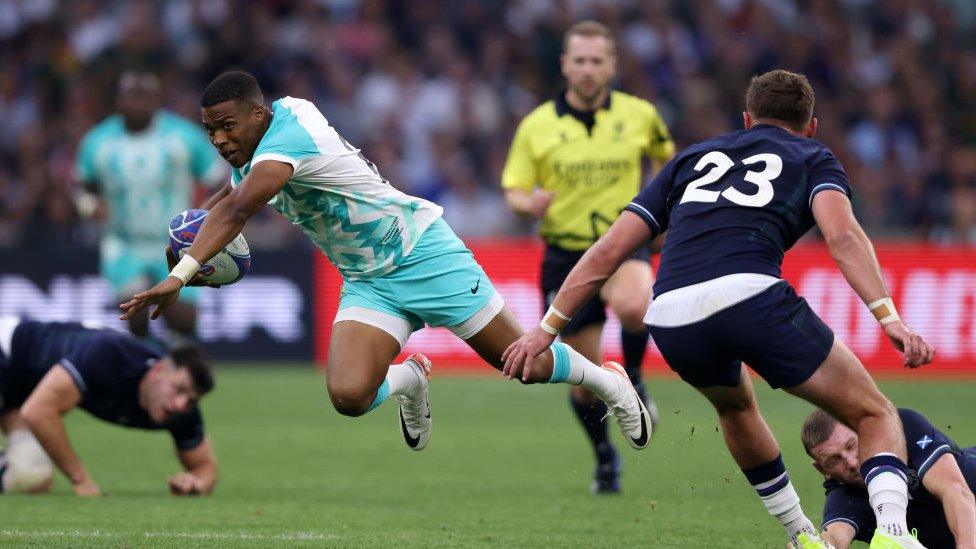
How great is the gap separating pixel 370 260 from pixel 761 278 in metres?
2.27

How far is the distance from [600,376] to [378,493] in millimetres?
2024

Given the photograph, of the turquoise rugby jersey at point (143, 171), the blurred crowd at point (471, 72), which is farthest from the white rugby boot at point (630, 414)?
the blurred crowd at point (471, 72)

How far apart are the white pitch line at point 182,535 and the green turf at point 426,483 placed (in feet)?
0.05

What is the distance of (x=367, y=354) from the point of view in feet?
23.0

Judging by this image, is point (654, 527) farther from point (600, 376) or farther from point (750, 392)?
point (750, 392)

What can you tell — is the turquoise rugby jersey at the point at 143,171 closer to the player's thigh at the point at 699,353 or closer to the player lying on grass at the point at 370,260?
the player lying on grass at the point at 370,260

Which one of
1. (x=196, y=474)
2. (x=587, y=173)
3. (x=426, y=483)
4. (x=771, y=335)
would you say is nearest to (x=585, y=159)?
(x=587, y=173)

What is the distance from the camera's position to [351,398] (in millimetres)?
6941

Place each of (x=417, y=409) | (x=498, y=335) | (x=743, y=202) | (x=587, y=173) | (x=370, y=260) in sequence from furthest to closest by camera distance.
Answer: (x=587, y=173) → (x=417, y=409) → (x=498, y=335) → (x=370, y=260) → (x=743, y=202)

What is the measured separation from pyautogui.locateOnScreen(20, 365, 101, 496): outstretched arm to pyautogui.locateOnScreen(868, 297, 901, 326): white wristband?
485cm

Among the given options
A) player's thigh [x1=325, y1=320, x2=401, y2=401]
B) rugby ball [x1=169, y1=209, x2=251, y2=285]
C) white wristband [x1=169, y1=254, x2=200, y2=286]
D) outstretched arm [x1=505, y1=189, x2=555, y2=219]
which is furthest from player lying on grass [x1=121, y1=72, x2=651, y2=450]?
outstretched arm [x1=505, y1=189, x2=555, y2=219]

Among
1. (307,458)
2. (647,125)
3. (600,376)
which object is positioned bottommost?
(307,458)

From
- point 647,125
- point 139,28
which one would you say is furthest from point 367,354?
point 139,28

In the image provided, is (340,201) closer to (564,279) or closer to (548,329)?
(548,329)
